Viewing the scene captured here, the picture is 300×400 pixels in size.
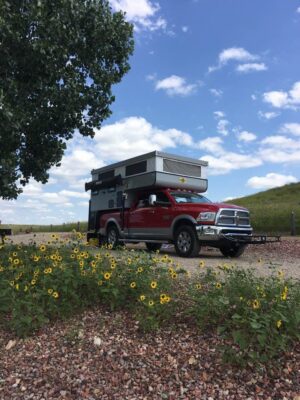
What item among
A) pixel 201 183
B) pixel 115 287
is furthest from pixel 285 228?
pixel 115 287

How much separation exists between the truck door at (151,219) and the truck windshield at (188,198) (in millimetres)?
262

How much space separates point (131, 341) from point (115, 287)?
1034mm

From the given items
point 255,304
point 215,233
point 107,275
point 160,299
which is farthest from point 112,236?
point 255,304

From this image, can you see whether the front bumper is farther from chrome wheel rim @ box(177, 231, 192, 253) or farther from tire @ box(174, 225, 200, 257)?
chrome wheel rim @ box(177, 231, 192, 253)

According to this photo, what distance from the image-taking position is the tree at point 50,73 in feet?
27.8

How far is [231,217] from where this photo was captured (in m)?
12.1

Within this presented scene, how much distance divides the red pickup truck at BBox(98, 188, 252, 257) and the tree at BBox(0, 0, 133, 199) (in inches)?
135

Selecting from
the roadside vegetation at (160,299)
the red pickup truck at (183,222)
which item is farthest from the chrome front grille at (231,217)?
the roadside vegetation at (160,299)

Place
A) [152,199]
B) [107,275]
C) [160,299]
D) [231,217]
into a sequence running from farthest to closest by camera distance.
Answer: [152,199], [231,217], [107,275], [160,299]

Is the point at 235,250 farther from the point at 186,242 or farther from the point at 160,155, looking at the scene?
the point at 160,155

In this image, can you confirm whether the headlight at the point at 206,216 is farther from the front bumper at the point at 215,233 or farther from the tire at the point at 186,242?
the tire at the point at 186,242

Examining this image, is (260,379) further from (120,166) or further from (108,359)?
(120,166)

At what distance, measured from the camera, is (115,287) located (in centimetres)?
570

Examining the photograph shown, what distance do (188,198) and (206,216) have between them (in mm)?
1467
